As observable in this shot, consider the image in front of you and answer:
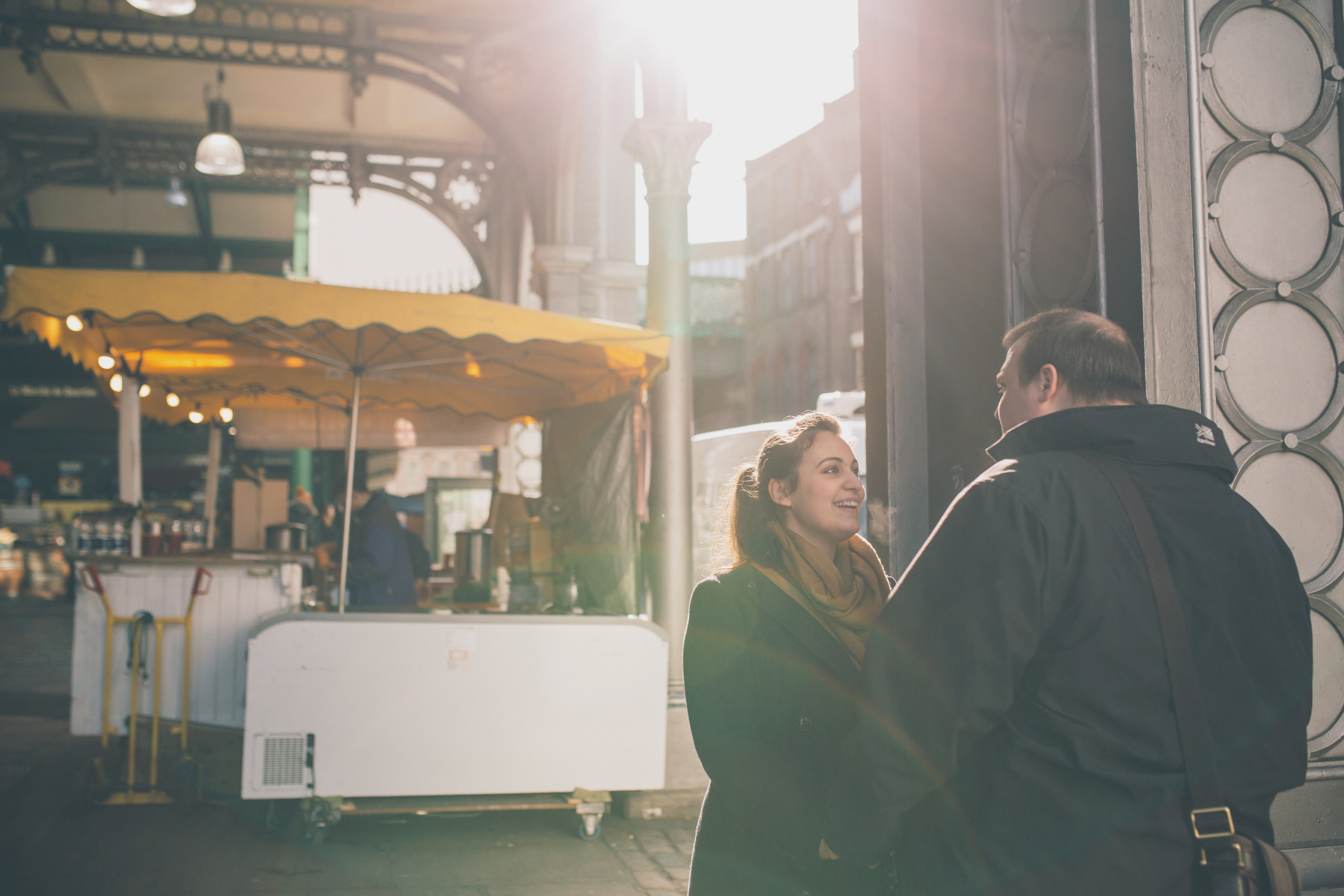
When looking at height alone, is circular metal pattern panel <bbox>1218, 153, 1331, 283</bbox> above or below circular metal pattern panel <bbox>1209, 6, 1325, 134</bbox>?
below

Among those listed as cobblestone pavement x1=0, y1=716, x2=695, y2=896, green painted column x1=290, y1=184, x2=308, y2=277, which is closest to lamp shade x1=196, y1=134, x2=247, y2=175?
cobblestone pavement x1=0, y1=716, x2=695, y2=896

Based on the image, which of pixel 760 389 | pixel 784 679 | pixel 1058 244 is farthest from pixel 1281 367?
pixel 760 389

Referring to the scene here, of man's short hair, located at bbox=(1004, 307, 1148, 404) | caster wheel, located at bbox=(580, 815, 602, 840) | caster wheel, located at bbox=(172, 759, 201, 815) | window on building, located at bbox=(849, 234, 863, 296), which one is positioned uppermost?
window on building, located at bbox=(849, 234, 863, 296)

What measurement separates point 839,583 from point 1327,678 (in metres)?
1.59

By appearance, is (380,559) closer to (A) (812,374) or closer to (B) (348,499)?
(B) (348,499)

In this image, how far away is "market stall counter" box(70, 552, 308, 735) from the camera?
645 centimetres

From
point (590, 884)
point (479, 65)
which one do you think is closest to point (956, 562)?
point (590, 884)

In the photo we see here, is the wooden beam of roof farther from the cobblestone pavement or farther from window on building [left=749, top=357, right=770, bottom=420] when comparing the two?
window on building [left=749, top=357, right=770, bottom=420]

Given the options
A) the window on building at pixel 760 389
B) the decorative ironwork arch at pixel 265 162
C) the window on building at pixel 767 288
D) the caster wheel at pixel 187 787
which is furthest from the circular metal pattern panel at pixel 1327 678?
the window on building at pixel 760 389

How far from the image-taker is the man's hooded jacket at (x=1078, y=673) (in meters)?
1.64

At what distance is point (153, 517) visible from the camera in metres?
8.05

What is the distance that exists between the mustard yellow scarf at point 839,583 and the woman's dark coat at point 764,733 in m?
0.04

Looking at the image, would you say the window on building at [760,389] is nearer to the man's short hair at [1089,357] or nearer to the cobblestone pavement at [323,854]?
the cobblestone pavement at [323,854]

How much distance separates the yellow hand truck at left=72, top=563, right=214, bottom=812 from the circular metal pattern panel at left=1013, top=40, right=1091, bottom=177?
5.58 meters
